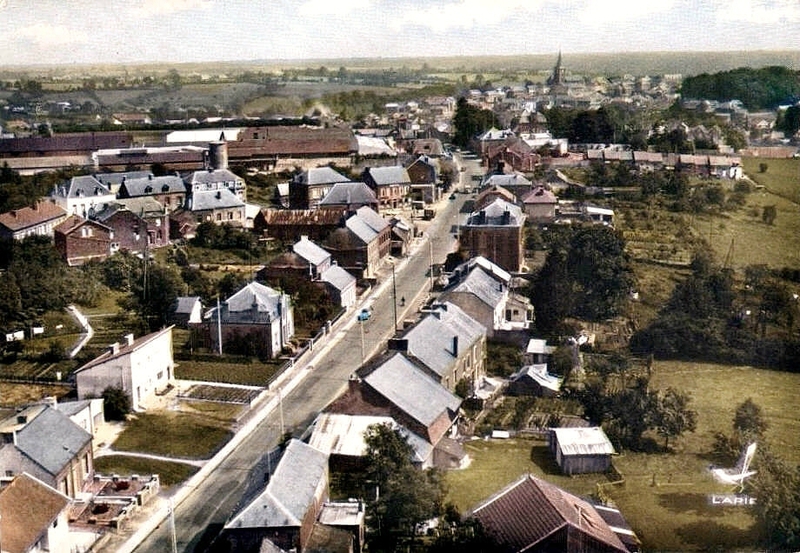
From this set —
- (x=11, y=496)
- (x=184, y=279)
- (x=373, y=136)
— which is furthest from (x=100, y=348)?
(x=373, y=136)

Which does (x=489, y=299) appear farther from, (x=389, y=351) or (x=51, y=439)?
(x=51, y=439)

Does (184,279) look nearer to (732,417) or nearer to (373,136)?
(732,417)

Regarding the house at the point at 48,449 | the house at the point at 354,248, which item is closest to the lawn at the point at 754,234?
the house at the point at 354,248

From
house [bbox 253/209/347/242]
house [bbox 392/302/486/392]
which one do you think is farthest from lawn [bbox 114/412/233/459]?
house [bbox 253/209/347/242]

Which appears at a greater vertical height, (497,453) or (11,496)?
(11,496)

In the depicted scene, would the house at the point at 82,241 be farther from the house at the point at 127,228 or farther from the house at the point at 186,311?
the house at the point at 186,311

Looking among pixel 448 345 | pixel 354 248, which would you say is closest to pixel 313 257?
pixel 354 248
